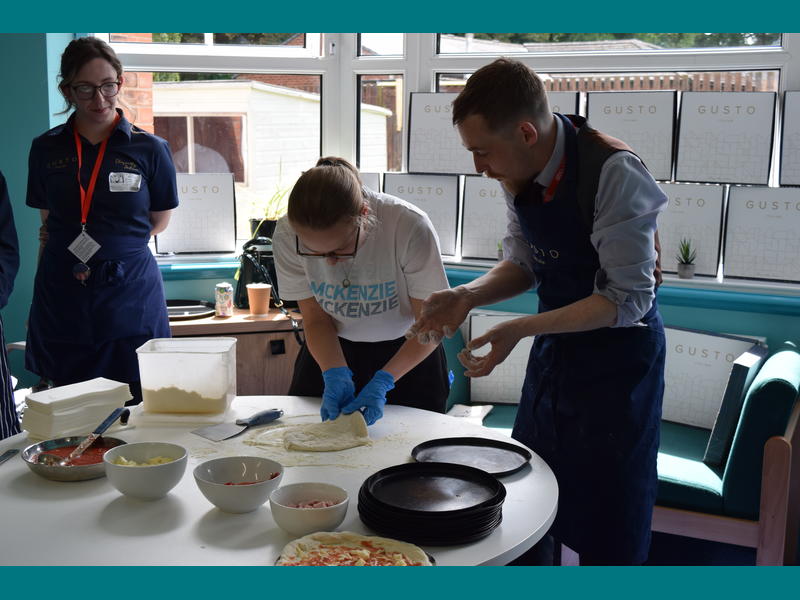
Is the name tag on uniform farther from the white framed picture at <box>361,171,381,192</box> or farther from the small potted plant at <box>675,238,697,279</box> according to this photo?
the small potted plant at <box>675,238,697,279</box>

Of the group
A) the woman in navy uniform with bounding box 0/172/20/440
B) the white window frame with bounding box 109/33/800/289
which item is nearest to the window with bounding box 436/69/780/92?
the white window frame with bounding box 109/33/800/289

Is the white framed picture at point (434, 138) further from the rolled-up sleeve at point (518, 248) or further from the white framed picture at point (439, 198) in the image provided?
the rolled-up sleeve at point (518, 248)

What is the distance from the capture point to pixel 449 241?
148 inches

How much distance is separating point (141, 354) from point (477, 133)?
94 cm

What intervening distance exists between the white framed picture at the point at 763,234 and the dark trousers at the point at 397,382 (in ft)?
5.33

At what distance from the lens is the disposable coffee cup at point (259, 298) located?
11.2 feet

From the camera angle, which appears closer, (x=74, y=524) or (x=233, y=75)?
(x=74, y=524)

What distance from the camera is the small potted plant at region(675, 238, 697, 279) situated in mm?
3242

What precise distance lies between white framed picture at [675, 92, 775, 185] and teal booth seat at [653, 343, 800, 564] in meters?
0.88

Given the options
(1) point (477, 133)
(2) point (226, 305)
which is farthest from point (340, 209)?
(2) point (226, 305)

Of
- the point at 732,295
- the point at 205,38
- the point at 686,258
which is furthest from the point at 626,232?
the point at 205,38

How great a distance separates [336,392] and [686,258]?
1.89 meters

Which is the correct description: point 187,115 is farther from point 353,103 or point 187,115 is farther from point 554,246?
point 554,246

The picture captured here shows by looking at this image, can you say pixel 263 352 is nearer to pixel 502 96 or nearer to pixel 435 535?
pixel 502 96
